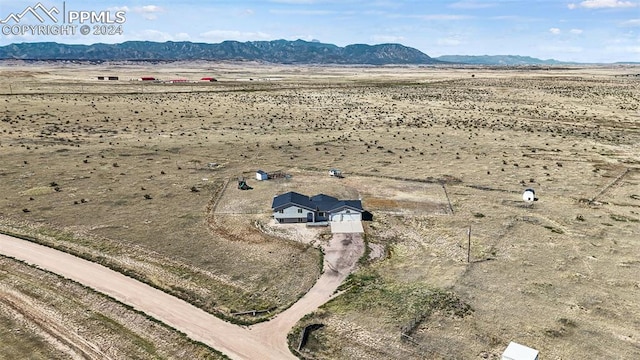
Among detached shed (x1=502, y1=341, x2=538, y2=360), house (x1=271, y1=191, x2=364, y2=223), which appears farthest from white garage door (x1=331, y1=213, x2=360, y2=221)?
detached shed (x1=502, y1=341, x2=538, y2=360)

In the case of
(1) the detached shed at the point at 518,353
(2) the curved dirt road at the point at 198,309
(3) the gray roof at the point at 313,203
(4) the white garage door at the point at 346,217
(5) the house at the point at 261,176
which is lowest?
(2) the curved dirt road at the point at 198,309

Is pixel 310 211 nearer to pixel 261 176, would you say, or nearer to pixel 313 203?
pixel 313 203

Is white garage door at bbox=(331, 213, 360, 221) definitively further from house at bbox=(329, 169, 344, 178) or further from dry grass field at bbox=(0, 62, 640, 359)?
house at bbox=(329, 169, 344, 178)

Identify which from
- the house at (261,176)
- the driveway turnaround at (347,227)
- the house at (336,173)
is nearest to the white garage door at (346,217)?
the driveway turnaround at (347,227)

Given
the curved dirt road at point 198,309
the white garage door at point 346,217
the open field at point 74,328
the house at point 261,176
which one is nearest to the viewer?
the open field at point 74,328

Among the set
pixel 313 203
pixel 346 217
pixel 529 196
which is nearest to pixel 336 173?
pixel 313 203

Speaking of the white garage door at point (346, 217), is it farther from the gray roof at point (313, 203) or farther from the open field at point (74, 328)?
the open field at point (74, 328)
